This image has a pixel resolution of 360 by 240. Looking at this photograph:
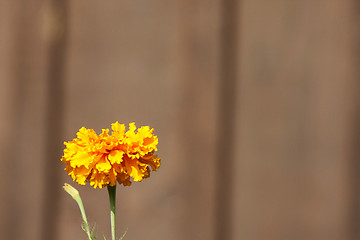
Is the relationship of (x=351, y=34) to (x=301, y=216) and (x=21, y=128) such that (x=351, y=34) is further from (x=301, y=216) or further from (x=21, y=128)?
(x=21, y=128)

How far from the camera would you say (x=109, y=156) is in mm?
658

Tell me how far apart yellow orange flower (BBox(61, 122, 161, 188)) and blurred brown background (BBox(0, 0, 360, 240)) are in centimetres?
61

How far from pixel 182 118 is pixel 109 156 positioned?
65 cm

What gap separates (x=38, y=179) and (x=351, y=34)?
2.22 feet

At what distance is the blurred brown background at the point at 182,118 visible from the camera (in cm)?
129

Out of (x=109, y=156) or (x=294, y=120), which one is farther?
(x=294, y=120)

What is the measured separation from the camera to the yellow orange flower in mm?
655

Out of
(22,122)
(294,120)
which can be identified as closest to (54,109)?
(22,122)

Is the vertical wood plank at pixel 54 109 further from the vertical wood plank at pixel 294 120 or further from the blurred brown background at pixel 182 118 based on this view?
the vertical wood plank at pixel 294 120

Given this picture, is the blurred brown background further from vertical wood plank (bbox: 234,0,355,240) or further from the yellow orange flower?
the yellow orange flower

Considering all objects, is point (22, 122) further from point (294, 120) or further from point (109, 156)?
point (109, 156)

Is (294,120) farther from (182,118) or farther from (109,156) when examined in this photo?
(109,156)

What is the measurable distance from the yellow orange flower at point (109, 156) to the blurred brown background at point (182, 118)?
61 centimetres

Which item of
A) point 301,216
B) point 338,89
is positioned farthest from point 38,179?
point 338,89
